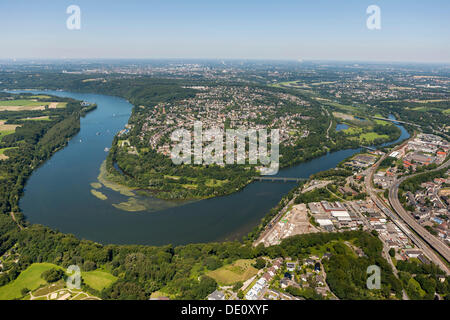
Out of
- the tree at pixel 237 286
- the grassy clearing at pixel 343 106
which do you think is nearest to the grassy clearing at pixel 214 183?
the tree at pixel 237 286

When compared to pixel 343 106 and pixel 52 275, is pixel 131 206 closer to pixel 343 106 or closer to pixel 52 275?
pixel 52 275

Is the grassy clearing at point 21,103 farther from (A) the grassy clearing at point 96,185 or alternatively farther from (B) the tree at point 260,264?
(B) the tree at point 260,264

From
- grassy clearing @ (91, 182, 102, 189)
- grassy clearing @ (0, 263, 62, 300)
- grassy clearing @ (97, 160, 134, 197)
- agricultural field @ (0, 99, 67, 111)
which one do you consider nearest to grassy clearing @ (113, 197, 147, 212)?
grassy clearing @ (97, 160, 134, 197)

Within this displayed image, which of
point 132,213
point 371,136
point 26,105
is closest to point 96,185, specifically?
point 132,213

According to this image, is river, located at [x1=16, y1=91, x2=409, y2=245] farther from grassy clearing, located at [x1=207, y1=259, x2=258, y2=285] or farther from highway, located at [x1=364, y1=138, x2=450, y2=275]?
highway, located at [x1=364, y1=138, x2=450, y2=275]

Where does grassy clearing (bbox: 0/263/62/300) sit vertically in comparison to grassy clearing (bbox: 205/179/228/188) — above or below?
below
